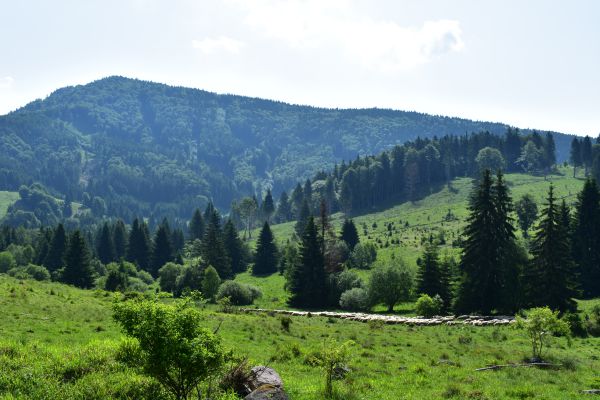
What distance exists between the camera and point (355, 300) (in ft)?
244

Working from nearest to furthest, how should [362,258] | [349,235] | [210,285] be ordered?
[210,285] < [362,258] < [349,235]

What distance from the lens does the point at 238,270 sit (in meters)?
120

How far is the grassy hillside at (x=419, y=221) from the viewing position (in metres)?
103

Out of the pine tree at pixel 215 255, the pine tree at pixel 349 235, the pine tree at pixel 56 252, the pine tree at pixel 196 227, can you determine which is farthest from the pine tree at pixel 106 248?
the pine tree at pixel 349 235

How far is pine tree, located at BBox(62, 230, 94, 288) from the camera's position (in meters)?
87.7

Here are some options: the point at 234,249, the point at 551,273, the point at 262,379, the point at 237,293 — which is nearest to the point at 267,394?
the point at 262,379

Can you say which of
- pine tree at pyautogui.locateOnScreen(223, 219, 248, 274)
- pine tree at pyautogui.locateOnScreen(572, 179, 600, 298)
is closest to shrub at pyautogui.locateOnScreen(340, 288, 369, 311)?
pine tree at pyautogui.locateOnScreen(572, 179, 600, 298)

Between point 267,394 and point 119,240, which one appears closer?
point 267,394

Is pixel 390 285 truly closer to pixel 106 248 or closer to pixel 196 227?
pixel 106 248

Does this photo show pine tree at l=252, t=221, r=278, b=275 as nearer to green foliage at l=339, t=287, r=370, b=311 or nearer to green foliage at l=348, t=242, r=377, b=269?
green foliage at l=348, t=242, r=377, b=269

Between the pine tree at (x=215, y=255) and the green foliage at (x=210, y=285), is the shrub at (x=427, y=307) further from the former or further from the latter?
the pine tree at (x=215, y=255)

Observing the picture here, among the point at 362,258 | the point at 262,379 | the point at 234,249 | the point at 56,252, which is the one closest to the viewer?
the point at 262,379

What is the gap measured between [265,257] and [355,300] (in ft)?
145

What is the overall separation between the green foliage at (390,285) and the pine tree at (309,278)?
32.9 feet
